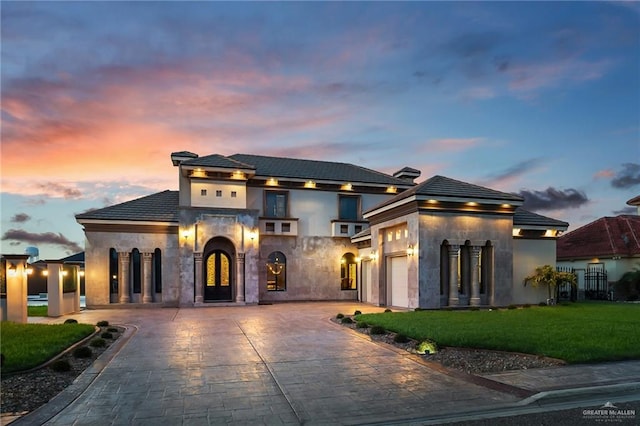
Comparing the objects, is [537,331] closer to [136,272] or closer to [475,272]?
[475,272]

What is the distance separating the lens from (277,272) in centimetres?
2814

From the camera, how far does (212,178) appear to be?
→ 2609 centimetres

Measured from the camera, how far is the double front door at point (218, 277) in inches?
1054

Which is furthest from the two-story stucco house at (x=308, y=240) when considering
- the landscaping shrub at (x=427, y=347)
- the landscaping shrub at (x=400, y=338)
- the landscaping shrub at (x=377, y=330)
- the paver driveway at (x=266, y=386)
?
the paver driveway at (x=266, y=386)

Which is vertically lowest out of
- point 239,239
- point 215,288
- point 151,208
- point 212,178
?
point 215,288

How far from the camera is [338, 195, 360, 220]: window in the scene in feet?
97.7

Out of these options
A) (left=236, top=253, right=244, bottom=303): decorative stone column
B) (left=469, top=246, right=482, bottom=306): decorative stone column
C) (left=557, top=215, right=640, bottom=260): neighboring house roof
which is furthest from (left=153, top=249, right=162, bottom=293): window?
(left=557, top=215, right=640, bottom=260): neighboring house roof

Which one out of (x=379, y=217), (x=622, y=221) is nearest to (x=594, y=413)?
Answer: (x=379, y=217)

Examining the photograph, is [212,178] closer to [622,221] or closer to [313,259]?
[313,259]

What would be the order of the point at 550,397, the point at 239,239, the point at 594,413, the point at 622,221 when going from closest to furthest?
the point at 594,413 → the point at 550,397 → the point at 239,239 → the point at 622,221

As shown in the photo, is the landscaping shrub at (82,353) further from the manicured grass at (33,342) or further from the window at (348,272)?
the window at (348,272)

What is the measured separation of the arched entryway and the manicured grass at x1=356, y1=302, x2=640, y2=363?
11990 millimetres

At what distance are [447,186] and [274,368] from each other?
46.3 feet

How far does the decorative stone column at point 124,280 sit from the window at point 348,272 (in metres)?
12.5
